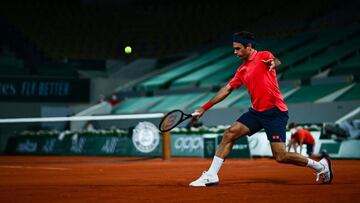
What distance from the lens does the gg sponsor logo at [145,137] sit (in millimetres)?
22047

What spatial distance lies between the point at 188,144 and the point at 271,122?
14883mm

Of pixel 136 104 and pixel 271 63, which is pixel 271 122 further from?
pixel 136 104

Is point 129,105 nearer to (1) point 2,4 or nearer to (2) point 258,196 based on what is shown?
(1) point 2,4

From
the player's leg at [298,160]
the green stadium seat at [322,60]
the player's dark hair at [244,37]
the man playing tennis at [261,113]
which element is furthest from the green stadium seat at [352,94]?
the player's dark hair at [244,37]

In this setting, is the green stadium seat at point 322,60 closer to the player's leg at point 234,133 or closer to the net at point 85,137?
the net at point 85,137

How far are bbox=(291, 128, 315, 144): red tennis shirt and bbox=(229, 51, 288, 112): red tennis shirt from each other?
11308mm

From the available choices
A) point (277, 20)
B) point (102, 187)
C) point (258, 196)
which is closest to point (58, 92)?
point (277, 20)

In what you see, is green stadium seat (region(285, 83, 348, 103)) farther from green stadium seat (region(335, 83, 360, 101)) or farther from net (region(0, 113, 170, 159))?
net (region(0, 113, 170, 159))

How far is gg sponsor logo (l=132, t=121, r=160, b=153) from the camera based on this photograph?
22.0 m

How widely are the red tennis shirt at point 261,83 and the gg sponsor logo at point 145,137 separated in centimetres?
1285

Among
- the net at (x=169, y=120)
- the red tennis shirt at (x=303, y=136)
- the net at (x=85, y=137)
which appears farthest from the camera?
the net at (x=85, y=137)

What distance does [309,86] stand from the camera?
27.1 metres

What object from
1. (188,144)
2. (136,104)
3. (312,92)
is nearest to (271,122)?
(188,144)

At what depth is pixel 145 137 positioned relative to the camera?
22.6 m
